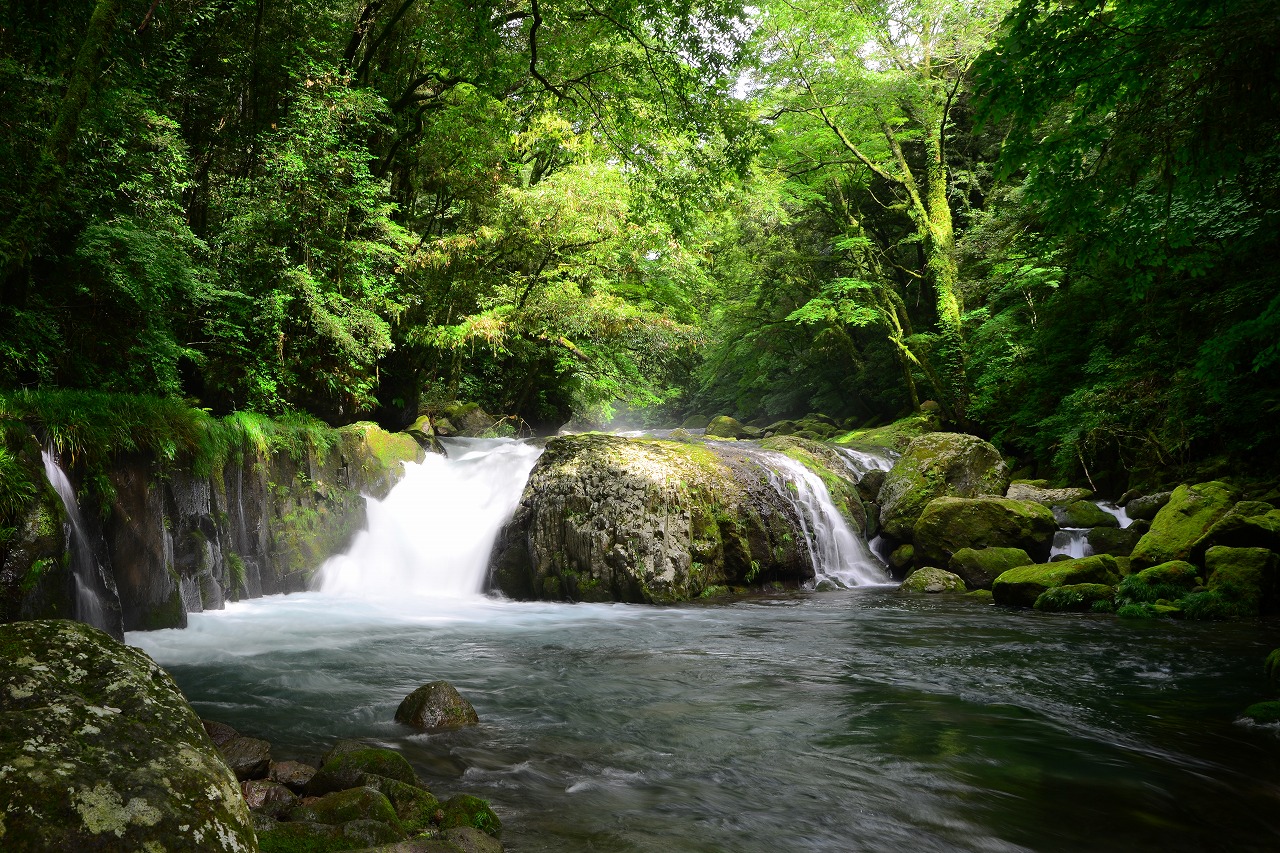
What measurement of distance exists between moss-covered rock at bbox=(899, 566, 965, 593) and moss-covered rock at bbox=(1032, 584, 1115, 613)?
1747 mm

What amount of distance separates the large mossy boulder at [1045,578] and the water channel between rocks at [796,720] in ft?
2.07

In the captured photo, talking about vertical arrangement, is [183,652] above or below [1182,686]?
above

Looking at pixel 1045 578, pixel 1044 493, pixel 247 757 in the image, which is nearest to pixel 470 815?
pixel 247 757

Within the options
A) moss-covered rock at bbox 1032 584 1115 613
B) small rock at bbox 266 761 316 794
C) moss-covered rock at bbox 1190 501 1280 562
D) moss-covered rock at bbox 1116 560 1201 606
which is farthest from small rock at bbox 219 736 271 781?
moss-covered rock at bbox 1190 501 1280 562

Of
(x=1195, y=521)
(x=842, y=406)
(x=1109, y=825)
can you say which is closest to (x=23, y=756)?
(x=1109, y=825)

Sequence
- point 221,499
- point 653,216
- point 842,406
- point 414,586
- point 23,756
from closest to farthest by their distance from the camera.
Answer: point 23,756, point 221,499, point 653,216, point 414,586, point 842,406

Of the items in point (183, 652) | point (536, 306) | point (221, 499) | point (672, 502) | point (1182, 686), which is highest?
point (536, 306)

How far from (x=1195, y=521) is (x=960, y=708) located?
6436 mm

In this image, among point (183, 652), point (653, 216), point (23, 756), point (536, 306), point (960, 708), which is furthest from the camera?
point (536, 306)

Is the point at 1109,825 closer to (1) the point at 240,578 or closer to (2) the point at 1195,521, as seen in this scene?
(2) the point at 1195,521

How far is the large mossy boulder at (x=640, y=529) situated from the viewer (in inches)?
423

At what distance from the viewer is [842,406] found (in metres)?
28.4

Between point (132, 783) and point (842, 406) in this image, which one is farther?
point (842, 406)

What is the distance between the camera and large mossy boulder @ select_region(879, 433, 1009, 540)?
1309 cm
